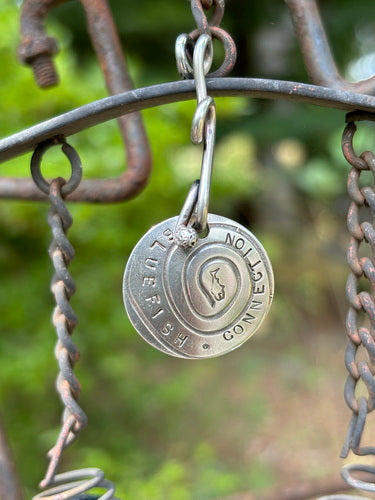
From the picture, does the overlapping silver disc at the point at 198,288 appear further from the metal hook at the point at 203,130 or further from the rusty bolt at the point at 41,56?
the rusty bolt at the point at 41,56

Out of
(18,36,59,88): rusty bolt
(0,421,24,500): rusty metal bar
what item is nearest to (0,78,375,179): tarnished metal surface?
(18,36,59,88): rusty bolt

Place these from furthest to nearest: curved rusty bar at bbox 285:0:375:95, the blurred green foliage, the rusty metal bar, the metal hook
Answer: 1. the blurred green foliage
2. the rusty metal bar
3. curved rusty bar at bbox 285:0:375:95
4. the metal hook

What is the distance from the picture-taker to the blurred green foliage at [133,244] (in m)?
2.07

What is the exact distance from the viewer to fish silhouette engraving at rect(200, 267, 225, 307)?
0.58 meters

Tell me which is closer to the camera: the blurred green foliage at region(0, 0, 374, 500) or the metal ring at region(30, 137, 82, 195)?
the metal ring at region(30, 137, 82, 195)

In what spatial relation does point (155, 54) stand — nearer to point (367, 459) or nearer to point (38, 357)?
point (38, 357)

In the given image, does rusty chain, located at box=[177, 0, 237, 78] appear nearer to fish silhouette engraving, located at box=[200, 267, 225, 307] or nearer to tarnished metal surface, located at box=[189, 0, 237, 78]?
tarnished metal surface, located at box=[189, 0, 237, 78]

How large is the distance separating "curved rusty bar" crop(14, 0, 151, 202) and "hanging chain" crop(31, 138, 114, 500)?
0.24 m

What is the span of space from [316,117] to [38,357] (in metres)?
1.97

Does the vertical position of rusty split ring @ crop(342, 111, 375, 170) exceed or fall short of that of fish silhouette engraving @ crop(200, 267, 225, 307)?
it exceeds it

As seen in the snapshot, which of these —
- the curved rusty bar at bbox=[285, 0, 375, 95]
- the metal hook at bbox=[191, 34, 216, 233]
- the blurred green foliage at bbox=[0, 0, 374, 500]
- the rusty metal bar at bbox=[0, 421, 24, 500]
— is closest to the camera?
the metal hook at bbox=[191, 34, 216, 233]

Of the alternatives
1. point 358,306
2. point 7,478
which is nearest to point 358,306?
point 358,306

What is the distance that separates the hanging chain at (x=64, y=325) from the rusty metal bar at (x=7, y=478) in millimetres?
155

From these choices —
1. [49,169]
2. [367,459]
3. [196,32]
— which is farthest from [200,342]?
[367,459]
